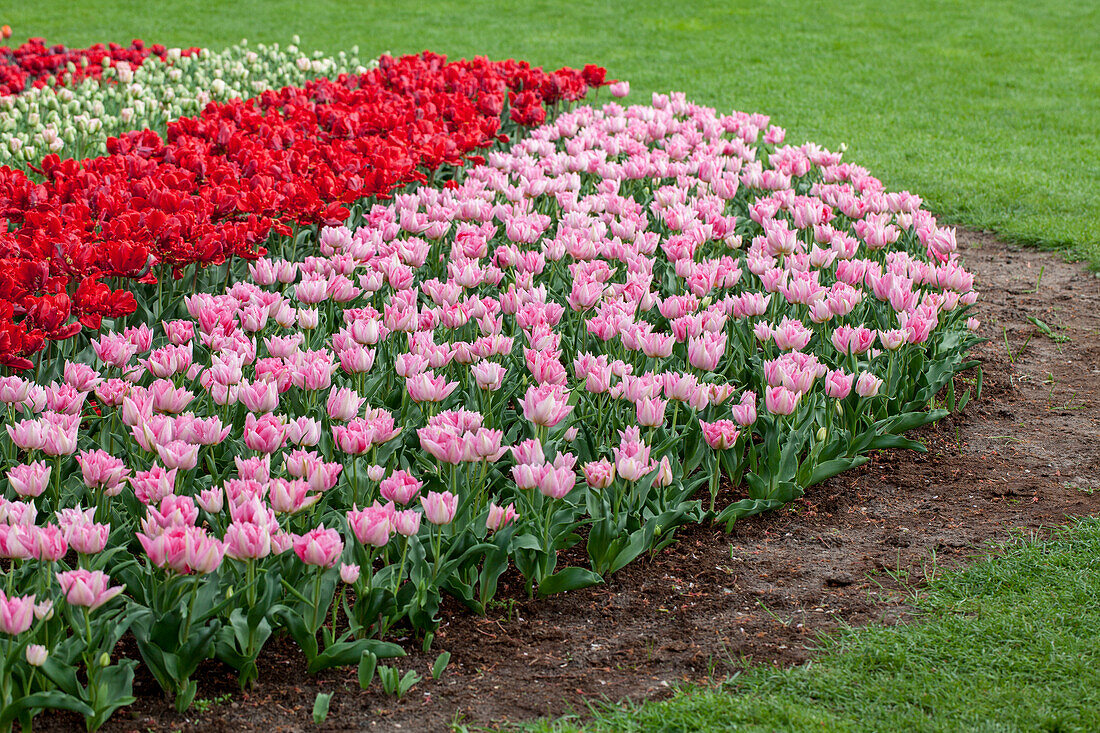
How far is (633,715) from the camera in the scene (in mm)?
2592

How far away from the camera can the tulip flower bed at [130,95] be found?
7.26 m

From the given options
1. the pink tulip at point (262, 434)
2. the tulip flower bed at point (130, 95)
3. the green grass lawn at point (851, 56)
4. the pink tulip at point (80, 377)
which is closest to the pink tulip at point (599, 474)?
the pink tulip at point (262, 434)

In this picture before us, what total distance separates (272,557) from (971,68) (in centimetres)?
1100

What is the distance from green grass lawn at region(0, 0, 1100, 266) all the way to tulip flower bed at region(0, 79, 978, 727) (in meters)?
2.86

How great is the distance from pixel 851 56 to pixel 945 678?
10.9m

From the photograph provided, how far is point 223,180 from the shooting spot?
5.12 m

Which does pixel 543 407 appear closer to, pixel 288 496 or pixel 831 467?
pixel 288 496

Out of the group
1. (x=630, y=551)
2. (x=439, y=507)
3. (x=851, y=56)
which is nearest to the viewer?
(x=439, y=507)

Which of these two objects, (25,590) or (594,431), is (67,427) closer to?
(25,590)

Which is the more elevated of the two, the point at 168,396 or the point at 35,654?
the point at 168,396

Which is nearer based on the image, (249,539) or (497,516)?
(249,539)

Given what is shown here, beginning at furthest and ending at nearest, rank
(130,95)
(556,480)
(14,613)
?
(130,95) → (556,480) → (14,613)

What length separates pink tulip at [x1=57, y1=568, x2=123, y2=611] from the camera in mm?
2277

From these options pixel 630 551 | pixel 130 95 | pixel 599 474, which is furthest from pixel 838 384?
pixel 130 95
